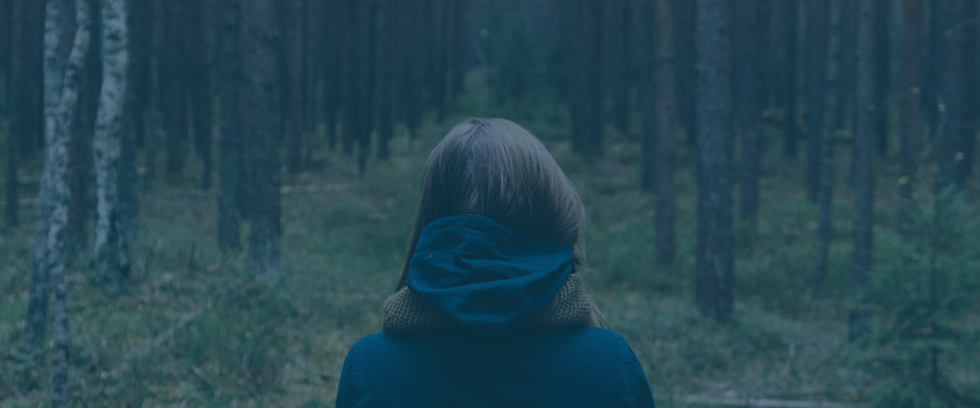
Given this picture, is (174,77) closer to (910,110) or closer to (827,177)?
(827,177)

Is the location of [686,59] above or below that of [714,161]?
above

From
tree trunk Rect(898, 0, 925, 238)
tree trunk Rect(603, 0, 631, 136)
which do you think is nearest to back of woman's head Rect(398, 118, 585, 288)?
tree trunk Rect(898, 0, 925, 238)

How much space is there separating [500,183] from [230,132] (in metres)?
12.6

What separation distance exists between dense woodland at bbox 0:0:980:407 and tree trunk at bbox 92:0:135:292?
0.03m

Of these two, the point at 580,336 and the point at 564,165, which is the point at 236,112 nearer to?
the point at 564,165

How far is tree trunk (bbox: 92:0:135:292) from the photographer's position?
293 inches

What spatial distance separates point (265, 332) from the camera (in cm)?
753

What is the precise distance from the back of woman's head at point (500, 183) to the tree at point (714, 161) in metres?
8.86

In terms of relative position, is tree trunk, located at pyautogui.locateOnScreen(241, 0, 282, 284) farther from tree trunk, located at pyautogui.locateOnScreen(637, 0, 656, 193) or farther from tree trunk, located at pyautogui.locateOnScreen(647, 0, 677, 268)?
tree trunk, located at pyautogui.locateOnScreen(637, 0, 656, 193)

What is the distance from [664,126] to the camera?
12.3m

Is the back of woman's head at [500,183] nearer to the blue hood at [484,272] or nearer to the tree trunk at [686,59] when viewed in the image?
the blue hood at [484,272]

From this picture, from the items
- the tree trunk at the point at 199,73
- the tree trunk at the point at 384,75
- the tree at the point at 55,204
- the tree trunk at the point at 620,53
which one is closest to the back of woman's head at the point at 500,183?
the tree at the point at 55,204

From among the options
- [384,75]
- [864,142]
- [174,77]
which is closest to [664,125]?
[864,142]

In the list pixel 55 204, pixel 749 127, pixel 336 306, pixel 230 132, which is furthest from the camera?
pixel 749 127
